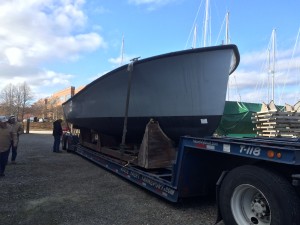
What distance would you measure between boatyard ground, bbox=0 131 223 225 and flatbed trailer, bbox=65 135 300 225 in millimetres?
263

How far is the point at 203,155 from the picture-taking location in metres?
4.32

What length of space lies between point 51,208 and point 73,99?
5885 millimetres

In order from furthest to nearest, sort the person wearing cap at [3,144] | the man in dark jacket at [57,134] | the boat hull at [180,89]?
the man in dark jacket at [57,134] → the person wearing cap at [3,144] → the boat hull at [180,89]

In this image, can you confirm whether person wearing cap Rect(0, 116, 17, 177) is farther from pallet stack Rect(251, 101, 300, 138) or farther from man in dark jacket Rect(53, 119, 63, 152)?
pallet stack Rect(251, 101, 300, 138)

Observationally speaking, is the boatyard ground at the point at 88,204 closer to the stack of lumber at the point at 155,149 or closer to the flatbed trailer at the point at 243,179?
the flatbed trailer at the point at 243,179

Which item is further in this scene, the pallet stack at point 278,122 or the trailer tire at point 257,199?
the pallet stack at point 278,122

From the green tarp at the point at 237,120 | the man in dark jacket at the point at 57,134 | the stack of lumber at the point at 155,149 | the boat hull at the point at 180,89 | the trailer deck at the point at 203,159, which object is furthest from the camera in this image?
the green tarp at the point at 237,120

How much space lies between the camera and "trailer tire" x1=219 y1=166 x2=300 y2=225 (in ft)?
9.27

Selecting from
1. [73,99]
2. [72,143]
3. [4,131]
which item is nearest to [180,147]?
[4,131]

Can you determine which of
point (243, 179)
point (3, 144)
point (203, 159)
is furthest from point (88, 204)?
point (3, 144)

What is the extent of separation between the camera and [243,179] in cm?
326

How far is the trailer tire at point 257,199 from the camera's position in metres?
2.83

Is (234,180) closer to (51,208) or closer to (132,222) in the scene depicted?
(132,222)

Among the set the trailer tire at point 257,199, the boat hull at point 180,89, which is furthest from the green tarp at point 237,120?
the trailer tire at point 257,199
